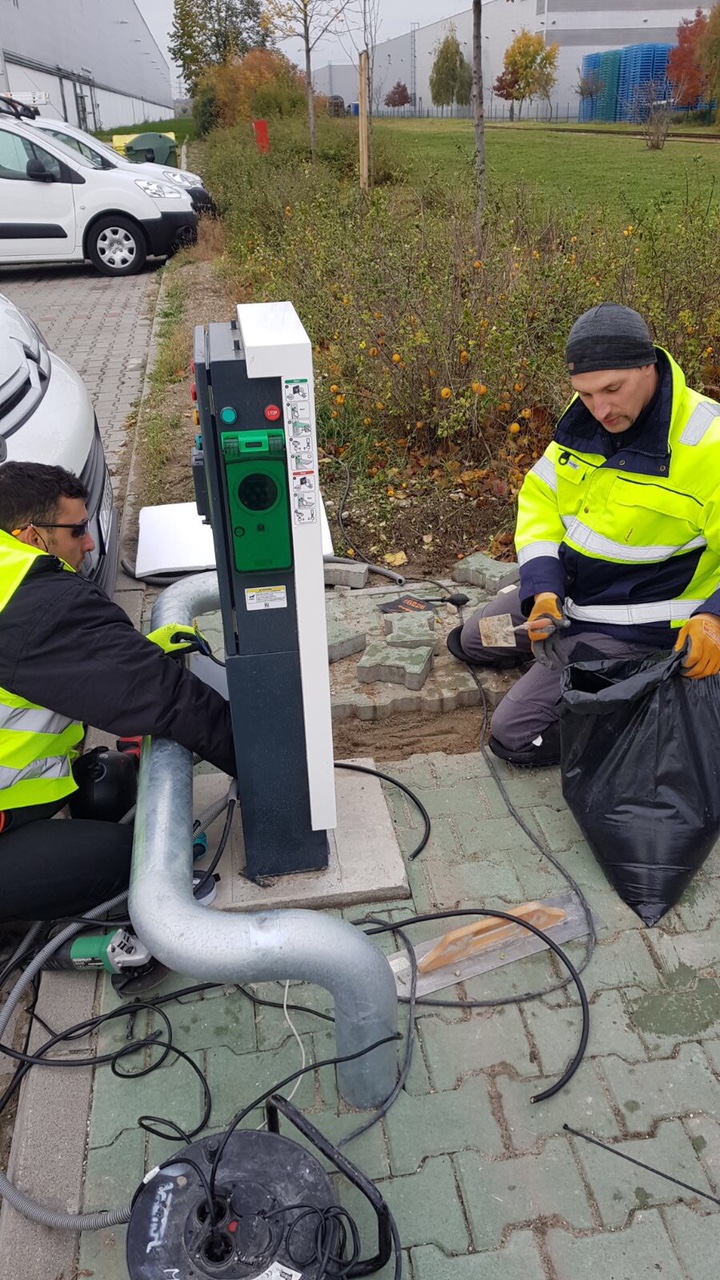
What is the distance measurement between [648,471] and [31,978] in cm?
235

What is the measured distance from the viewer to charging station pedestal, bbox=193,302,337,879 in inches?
85.0

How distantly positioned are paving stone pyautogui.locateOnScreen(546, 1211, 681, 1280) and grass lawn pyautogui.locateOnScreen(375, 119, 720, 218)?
38.0ft

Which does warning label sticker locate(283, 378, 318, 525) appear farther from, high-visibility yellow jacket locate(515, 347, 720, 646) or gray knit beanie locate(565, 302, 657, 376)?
high-visibility yellow jacket locate(515, 347, 720, 646)

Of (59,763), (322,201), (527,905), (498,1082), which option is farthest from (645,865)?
(322,201)

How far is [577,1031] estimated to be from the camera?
243cm

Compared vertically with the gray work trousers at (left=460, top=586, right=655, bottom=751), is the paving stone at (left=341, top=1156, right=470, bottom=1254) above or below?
below

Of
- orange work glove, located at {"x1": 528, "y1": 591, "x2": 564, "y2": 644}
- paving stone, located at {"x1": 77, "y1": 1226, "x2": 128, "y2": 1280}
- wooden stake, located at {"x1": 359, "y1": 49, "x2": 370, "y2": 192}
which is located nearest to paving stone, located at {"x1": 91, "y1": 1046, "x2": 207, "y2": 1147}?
paving stone, located at {"x1": 77, "y1": 1226, "x2": 128, "y2": 1280}

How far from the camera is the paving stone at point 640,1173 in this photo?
6.68 feet

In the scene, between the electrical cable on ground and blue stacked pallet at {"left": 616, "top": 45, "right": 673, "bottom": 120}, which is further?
blue stacked pallet at {"left": 616, "top": 45, "right": 673, "bottom": 120}

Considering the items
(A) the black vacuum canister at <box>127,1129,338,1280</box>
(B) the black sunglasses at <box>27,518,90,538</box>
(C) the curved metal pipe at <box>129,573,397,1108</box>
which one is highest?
(B) the black sunglasses at <box>27,518,90,538</box>

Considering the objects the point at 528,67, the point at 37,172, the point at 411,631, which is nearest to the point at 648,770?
the point at 411,631

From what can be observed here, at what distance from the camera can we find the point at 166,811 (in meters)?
2.32

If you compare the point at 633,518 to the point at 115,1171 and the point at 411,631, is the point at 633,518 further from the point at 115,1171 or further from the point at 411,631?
the point at 115,1171

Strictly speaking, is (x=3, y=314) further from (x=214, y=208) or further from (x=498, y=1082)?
(x=214, y=208)
